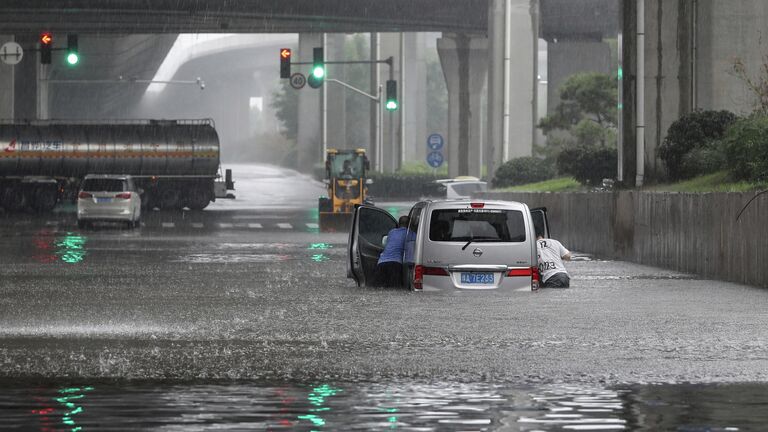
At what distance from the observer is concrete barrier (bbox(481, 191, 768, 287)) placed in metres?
23.7

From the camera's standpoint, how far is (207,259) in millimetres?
30797

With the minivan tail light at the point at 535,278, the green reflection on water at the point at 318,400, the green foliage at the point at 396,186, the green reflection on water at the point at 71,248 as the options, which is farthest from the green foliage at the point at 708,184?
the green foliage at the point at 396,186

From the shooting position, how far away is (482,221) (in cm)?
2178

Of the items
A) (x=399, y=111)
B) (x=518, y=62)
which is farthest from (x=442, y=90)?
(x=518, y=62)

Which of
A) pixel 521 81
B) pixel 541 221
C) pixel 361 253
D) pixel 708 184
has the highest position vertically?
pixel 521 81

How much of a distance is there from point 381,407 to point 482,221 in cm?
1140

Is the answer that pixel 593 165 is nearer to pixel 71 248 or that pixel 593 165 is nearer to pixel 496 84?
pixel 496 84

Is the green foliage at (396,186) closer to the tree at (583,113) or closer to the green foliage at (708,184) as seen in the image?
the tree at (583,113)

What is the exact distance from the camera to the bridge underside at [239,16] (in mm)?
65875

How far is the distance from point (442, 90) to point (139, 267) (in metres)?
148

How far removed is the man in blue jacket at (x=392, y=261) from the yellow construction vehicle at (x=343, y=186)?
2633 centimetres

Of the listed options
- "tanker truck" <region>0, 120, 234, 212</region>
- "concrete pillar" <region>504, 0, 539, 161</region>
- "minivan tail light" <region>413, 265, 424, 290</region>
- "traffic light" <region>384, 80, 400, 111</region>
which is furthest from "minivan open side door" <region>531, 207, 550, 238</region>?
"tanker truck" <region>0, 120, 234, 212</region>

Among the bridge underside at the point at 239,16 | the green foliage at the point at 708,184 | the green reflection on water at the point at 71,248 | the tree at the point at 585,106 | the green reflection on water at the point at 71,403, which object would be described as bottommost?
the green reflection on water at the point at 71,248

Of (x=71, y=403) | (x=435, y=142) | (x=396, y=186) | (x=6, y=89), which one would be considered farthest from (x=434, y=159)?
(x=71, y=403)
